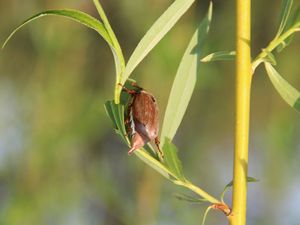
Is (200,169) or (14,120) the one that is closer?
(14,120)

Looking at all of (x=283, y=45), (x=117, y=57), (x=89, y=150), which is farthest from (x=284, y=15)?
(x=89, y=150)

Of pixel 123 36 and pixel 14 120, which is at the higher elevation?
pixel 123 36

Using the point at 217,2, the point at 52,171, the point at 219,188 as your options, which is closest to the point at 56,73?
the point at 52,171

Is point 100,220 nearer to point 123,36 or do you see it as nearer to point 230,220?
point 123,36

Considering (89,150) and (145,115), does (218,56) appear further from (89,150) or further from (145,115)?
(89,150)

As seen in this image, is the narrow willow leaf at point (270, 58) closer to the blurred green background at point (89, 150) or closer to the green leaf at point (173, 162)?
the green leaf at point (173, 162)

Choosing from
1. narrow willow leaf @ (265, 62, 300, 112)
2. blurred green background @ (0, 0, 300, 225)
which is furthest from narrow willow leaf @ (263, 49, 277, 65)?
blurred green background @ (0, 0, 300, 225)

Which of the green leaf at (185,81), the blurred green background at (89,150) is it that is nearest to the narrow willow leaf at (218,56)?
the green leaf at (185,81)
